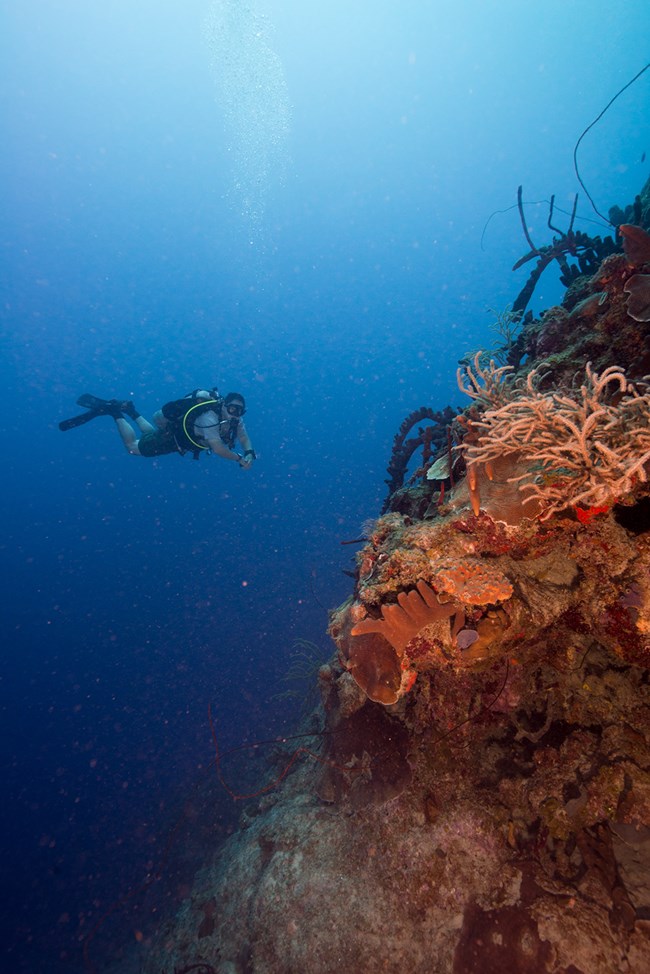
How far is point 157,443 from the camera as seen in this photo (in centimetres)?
1225

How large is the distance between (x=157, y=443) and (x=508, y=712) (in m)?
11.7

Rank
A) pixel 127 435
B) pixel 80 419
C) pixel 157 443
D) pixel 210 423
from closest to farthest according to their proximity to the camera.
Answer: pixel 210 423 < pixel 157 443 < pixel 80 419 < pixel 127 435

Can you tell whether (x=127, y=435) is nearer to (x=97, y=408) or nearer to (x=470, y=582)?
(x=97, y=408)

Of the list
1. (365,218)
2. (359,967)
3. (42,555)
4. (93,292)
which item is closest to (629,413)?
(359,967)

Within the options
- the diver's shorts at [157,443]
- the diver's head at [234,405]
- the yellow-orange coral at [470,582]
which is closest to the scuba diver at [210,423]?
the diver's head at [234,405]

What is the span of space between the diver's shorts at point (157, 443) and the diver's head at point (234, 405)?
A: 277 cm

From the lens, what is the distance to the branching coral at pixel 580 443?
2.20 m

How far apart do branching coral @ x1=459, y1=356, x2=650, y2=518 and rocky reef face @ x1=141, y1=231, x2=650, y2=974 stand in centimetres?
2

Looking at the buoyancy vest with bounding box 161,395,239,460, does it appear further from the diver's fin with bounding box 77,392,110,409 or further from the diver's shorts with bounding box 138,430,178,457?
the diver's fin with bounding box 77,392,110,409

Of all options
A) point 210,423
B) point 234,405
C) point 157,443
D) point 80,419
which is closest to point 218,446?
point 210,423

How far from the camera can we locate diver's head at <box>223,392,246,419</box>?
10148 millimetres

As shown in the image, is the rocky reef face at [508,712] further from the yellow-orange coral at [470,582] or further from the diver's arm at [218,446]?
the diver's arm at [218,446]

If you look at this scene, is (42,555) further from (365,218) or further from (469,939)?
(365,218)

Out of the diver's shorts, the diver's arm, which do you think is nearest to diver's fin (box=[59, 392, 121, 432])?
the diver's shorts
